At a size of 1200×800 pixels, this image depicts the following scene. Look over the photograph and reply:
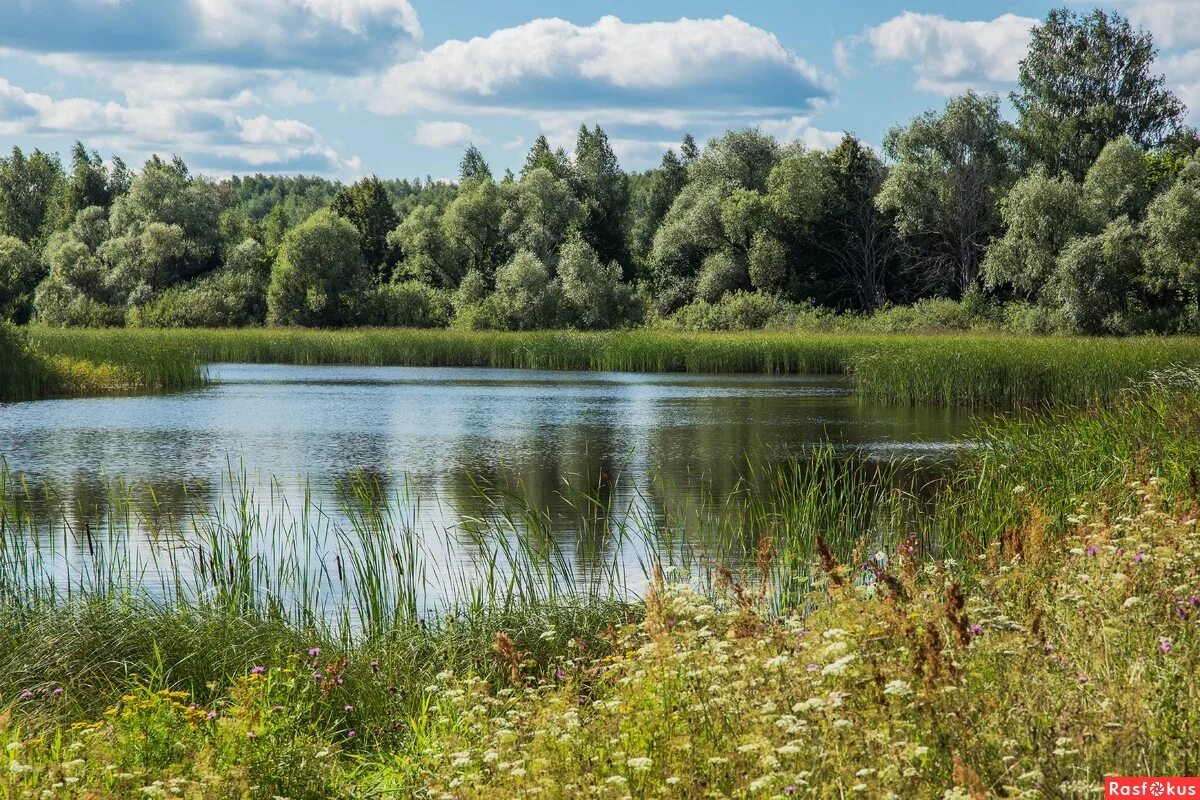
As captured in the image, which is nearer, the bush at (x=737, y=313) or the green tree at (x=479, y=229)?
the bush at (x=737, y=313)

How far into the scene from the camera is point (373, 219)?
6962cm

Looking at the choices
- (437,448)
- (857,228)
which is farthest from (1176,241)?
(437,448)

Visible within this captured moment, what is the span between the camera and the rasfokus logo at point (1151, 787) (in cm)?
285

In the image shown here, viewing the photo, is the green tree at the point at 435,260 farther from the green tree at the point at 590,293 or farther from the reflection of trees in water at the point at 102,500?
the reflection of trees in water at the point at 102,500

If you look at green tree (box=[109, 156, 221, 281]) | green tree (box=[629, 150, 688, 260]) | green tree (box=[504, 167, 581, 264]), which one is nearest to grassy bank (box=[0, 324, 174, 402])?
green tree (box=[504, 167, 581, 264])

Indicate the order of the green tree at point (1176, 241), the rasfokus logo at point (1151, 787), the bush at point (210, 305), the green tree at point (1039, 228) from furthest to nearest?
the bush at point (210, 305)
the green tree at point (1039, 228)
the green tree at point (1176, 241)
the rasfokus logo at point (1151, 787)

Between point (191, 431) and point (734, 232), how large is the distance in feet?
131

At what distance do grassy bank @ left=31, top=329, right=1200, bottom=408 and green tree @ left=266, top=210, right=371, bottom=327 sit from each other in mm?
8618

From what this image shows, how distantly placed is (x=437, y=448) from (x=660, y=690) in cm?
1565

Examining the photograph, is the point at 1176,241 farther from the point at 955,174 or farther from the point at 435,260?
the point at 435,260

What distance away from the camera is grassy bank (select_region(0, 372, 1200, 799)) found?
3107mm

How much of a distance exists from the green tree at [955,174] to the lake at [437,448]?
79.3 ft

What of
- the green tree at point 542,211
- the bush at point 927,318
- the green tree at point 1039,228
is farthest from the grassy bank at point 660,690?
the green tree at point 542,211

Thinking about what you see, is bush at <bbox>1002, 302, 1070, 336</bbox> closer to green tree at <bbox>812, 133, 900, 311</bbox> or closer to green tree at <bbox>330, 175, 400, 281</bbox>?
green tree at <bbox>812, 133, 900, 311</bbox>
